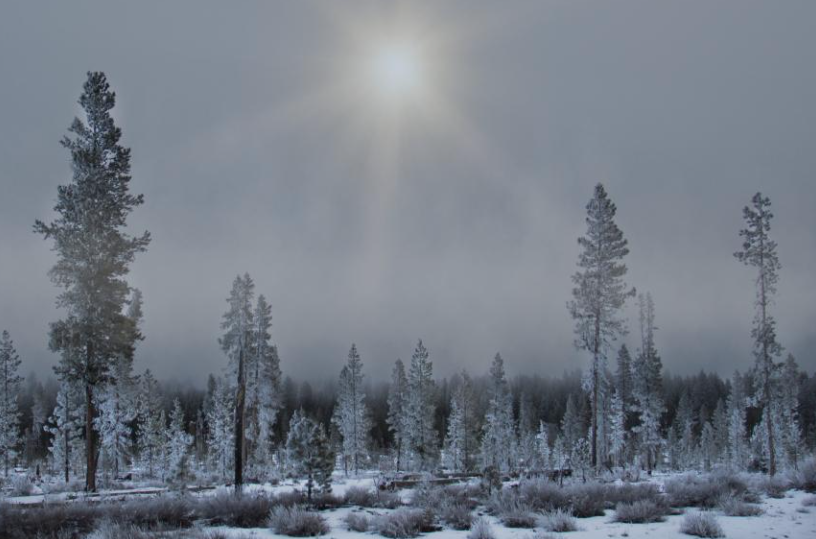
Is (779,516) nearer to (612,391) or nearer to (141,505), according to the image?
(141,505)

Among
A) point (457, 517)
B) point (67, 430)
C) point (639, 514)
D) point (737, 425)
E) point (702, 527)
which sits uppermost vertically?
point (702, 527)

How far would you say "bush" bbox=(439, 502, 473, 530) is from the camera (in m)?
12.4

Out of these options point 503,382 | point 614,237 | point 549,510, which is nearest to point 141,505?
point 549,510

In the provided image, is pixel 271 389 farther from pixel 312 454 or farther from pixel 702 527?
pixel 702 527

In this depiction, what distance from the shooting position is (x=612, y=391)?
68062 mm

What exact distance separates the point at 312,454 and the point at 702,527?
10.6 meters

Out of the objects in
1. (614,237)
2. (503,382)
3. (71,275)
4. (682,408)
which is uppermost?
(614,237)

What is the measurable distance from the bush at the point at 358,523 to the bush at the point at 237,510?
6.35 feet

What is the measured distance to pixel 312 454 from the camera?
1727 centimetres

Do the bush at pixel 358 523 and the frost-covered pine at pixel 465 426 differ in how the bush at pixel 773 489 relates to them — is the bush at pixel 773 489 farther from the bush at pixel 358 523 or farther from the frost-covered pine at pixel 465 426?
the frost-covered pine at pixel 465 426

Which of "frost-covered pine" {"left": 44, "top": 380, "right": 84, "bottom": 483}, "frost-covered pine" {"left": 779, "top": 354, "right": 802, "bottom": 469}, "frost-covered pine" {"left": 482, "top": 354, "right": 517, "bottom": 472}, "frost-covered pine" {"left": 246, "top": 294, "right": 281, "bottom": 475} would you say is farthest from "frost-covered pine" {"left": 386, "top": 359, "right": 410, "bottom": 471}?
"frost-covered pine" {"left": 779, "top": 354, "right": 802, "bottom": 469}

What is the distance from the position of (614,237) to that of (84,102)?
26.6 m

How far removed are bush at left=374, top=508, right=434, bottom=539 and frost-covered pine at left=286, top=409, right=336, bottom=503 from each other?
4343 mm

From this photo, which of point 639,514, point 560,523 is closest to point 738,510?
point 639,514
